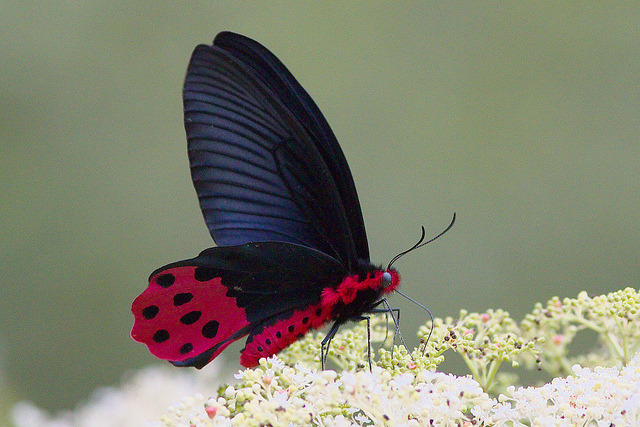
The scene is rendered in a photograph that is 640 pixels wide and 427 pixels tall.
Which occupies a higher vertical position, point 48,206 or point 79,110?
point 79,110

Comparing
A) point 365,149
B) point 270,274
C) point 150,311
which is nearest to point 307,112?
point 270,274

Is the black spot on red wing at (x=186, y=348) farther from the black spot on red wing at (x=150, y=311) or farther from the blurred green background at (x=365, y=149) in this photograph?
the blurred green background at (x=365, y=149)

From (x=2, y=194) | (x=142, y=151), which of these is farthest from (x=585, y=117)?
(x=2, y=194)

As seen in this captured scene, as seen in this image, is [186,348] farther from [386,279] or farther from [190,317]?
[386,279]

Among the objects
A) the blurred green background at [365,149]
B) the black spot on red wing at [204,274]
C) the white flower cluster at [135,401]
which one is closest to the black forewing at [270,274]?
the black spot on red wing at [204,274]

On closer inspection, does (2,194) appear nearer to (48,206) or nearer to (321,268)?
(48,206)

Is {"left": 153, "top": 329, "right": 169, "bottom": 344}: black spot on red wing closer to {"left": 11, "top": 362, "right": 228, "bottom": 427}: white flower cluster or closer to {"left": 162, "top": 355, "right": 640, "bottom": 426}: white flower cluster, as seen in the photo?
{"left": 162, "top": 355, "right": 640, "bottom": 426}: white flower cluster
